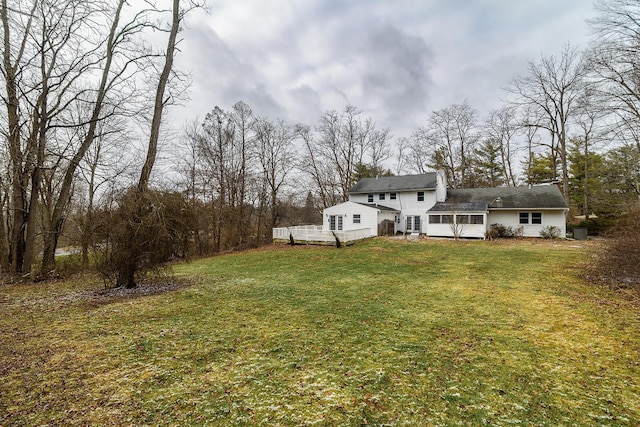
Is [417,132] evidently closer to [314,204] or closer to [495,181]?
[495,181]

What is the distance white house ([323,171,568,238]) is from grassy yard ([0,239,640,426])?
13.3 m

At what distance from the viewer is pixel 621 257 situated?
6.88 metres

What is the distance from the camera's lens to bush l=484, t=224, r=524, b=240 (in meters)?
19.7

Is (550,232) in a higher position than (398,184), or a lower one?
lower

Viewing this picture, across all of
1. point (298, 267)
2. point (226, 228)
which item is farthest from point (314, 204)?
point (298, 267)

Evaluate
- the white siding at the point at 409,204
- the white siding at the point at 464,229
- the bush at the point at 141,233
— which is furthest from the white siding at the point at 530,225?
the bush at the point at 141,233

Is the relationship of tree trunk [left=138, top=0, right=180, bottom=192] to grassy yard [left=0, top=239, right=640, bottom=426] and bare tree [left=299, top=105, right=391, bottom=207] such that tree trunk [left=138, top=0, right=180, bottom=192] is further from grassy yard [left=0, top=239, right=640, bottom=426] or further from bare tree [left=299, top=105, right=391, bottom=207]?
bare tree [left=299, top=105, right=391, bottom=207]

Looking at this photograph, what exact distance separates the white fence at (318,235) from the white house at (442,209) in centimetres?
278

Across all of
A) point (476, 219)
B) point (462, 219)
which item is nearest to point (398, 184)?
point (462, 219)

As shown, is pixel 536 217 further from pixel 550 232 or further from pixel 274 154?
pixel 274 154

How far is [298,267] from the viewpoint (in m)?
11.4

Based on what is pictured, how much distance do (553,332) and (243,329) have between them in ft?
16.7

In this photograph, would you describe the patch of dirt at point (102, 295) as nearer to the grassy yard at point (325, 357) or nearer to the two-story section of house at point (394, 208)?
the grassy yard at point (325, 357)

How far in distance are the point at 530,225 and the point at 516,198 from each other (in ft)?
7.34
